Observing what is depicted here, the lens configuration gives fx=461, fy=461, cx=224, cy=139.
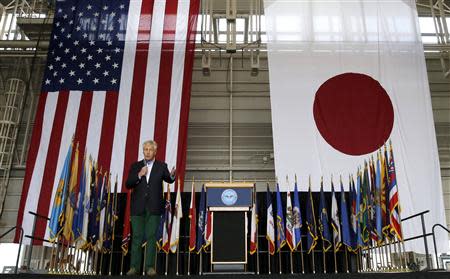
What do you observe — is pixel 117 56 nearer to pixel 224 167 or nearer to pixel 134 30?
pixel 134 30

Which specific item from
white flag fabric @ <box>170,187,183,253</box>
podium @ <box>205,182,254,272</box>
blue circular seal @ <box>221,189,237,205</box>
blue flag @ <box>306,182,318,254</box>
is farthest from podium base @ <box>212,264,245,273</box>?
blue flag @ <box>306,182,318,254</box>

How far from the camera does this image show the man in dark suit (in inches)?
196

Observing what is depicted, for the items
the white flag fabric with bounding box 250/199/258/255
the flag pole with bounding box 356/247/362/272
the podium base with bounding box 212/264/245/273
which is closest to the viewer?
the podium base with bounding box 212/264/245/273

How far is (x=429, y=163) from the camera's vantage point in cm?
879

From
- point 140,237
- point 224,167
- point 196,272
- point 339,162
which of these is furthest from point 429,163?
point 140,237

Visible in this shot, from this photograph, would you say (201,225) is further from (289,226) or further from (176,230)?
(289,226)

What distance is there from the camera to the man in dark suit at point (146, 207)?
4969 millimetres

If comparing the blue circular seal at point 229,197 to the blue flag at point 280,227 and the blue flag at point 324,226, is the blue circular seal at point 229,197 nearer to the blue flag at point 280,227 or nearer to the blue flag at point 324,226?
the blue flag at point 280,227

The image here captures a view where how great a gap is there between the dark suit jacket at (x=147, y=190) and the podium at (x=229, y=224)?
2.05ft

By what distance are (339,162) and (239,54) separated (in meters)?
4.34

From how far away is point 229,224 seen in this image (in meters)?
5.27

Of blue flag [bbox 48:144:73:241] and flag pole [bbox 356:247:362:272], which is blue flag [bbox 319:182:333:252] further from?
blue flag [bbox 48:144:73:241]

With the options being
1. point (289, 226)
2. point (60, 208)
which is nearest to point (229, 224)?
point (289, 226)

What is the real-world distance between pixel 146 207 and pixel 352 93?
577cm
